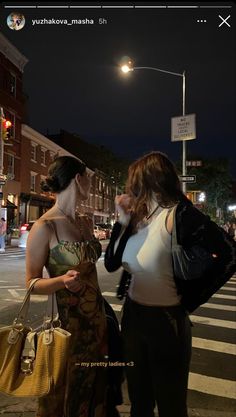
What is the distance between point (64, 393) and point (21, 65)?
3822 cm

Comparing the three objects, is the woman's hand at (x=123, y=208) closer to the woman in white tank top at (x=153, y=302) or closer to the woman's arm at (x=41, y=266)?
the woman in white tank top at (x=153, y=302)

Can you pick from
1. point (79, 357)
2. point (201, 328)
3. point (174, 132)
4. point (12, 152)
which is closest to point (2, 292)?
point (201, 328)

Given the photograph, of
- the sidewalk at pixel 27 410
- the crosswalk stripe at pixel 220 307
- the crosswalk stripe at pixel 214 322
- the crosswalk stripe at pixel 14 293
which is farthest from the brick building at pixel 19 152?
the sidewalk at pixel 27 410

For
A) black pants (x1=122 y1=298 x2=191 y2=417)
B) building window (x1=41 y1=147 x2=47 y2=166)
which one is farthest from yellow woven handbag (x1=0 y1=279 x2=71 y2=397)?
building window (x1=41 y1=147 x2=47 y2=166)

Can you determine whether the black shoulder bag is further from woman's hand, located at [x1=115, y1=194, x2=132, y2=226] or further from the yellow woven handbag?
the yellow woven handbag

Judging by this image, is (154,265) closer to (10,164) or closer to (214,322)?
(214,322)

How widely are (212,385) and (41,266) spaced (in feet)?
10.3

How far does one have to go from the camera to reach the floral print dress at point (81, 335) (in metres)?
2.20

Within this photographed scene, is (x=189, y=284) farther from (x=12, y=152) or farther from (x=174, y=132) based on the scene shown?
(x=12, y=152)

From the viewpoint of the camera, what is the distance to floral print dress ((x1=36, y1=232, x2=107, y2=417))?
2.20 metres

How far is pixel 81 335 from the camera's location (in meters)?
2.24

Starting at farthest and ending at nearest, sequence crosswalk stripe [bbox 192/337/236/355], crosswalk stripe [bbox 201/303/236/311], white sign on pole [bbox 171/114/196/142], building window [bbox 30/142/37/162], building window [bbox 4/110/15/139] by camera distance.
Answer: building window [bbox 30/142/37/162]
building window [bbox 4/110/15/139]
white sign on pole [bbox 171/114/196/142]
crosswalk stripe [bbox 201/303/236/311]
crosswalk stripe [bbox 192/337/236/355]

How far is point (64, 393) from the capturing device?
213 centimetres

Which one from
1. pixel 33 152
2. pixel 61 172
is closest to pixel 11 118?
pixel 33 152
